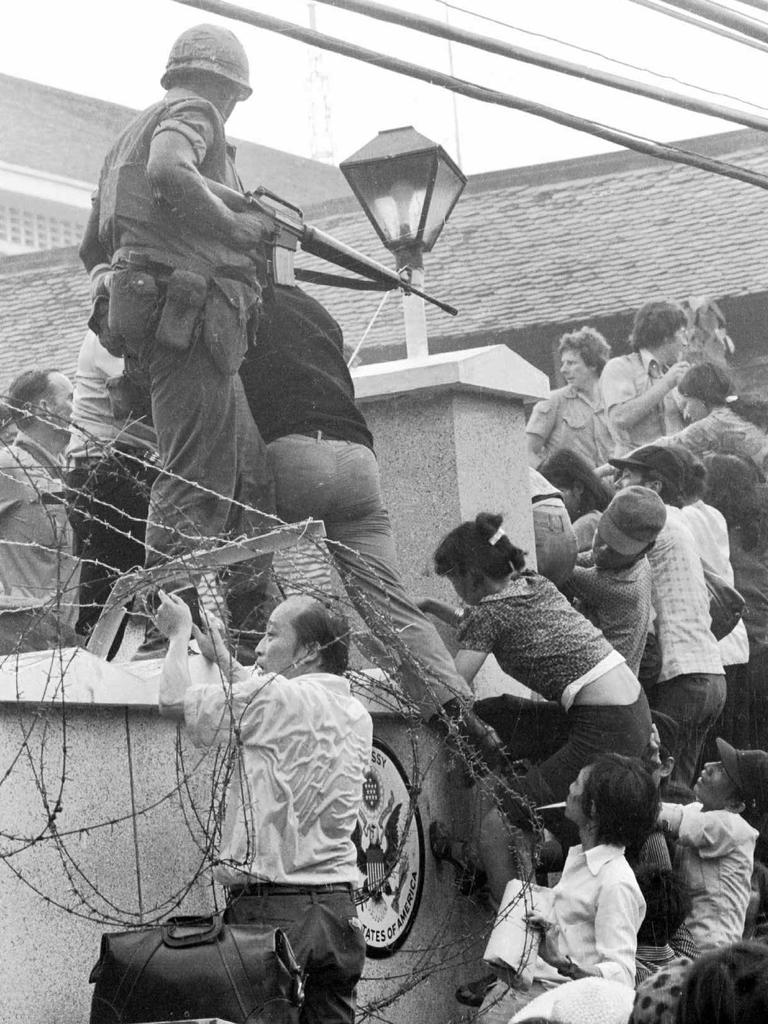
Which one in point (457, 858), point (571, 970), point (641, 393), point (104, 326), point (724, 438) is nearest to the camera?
point (571, 970)

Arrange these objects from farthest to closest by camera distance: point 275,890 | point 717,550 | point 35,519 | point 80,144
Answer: point 717,550 → point 80,144 → point 35,519 → point 275,890

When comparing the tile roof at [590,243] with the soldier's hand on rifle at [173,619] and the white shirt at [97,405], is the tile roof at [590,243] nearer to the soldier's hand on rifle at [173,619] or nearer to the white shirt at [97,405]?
the white shirt at [97,405]

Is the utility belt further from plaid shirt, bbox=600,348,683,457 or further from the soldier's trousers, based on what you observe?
plaid shirt, bbox=600,348,683,457

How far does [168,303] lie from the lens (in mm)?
6004

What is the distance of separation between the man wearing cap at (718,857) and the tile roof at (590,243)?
2.64 meters

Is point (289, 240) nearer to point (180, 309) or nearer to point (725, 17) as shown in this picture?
point (180, 309)

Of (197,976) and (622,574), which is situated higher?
(622,574)

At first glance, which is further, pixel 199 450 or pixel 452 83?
pixel 452 83

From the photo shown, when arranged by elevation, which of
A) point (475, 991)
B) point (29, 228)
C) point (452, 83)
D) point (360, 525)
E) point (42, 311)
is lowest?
point (475, 991)

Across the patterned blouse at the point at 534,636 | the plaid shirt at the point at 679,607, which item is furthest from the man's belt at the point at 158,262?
the plaid shirt at the point at 679,607

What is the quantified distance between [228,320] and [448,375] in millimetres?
1351

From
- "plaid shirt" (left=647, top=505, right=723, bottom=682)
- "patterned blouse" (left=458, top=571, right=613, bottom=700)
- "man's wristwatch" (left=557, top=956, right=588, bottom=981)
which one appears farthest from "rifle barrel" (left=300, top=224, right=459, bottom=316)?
"man's wristwatch" (left=557, top=956, right=588, bottom=981)

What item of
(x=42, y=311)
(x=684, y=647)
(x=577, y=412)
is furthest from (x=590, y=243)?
(x=42, y=311)

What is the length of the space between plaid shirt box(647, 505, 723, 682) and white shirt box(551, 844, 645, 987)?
2.13m
